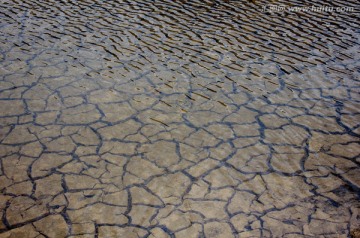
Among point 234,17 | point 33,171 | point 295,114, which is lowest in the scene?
point 33,171

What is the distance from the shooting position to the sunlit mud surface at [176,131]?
2172 millimetres

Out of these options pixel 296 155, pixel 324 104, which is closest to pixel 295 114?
pixel 324 104

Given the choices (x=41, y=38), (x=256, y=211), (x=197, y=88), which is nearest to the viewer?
(x=256, y=211)

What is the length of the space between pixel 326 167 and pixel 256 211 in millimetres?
811

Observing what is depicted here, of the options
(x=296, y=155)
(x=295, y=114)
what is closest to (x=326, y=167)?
(x=296, y=155)

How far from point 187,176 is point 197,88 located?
4.72ft

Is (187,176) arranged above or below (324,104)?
below

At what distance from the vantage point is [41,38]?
472 cm

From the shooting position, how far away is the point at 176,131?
297 cm

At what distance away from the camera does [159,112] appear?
10.6ft

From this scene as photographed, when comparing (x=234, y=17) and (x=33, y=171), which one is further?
(x=234, y=17)

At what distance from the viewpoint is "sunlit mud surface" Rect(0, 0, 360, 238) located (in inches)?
85.5

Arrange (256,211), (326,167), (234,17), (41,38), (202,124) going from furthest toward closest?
(234,17) → (41,38) → (202,124) → (326,167) → (256,211)

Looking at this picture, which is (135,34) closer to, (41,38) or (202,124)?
(41,38)
